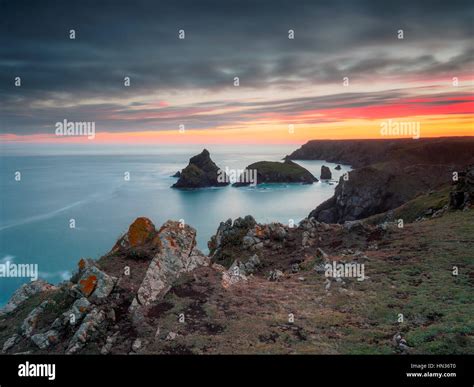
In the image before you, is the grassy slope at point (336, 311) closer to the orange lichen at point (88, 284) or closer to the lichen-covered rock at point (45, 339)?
the orange lichen at point (88, 284)

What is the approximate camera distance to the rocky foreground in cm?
998

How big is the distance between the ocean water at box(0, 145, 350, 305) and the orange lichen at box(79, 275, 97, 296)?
215 centimetres

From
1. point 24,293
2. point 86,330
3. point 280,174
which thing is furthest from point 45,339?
point 280,174

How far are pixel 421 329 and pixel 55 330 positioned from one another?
42.3ft

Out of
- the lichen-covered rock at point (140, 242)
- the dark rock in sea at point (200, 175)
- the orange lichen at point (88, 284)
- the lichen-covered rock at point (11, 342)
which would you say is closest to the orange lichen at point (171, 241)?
the lichen-covered rock at point (140, 242)

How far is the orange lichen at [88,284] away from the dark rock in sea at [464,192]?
3198 cm

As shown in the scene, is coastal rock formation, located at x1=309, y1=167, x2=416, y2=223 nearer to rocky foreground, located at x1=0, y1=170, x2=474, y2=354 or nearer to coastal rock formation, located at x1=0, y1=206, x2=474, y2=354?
rocky foreground, located at x1=0, y1=170, x2=474, y2=354

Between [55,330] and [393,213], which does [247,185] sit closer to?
[393,213]

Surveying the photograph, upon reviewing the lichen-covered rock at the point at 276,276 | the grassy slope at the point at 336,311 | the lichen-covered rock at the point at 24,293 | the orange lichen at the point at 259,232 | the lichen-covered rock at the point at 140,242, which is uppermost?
the lichen-covered rock at the point at 140,242

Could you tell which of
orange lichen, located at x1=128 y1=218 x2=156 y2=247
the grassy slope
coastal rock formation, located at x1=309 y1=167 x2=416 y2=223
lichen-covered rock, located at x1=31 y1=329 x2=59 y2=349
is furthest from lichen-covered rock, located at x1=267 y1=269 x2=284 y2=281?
coastal rock formation, located at x1=309 y1=167 x2=416 y2=223

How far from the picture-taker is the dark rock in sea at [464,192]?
29.1 m

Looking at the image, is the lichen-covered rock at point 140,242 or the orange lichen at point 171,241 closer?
the lichen-covered rock at point 140,242

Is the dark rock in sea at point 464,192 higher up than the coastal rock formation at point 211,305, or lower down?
higher up
